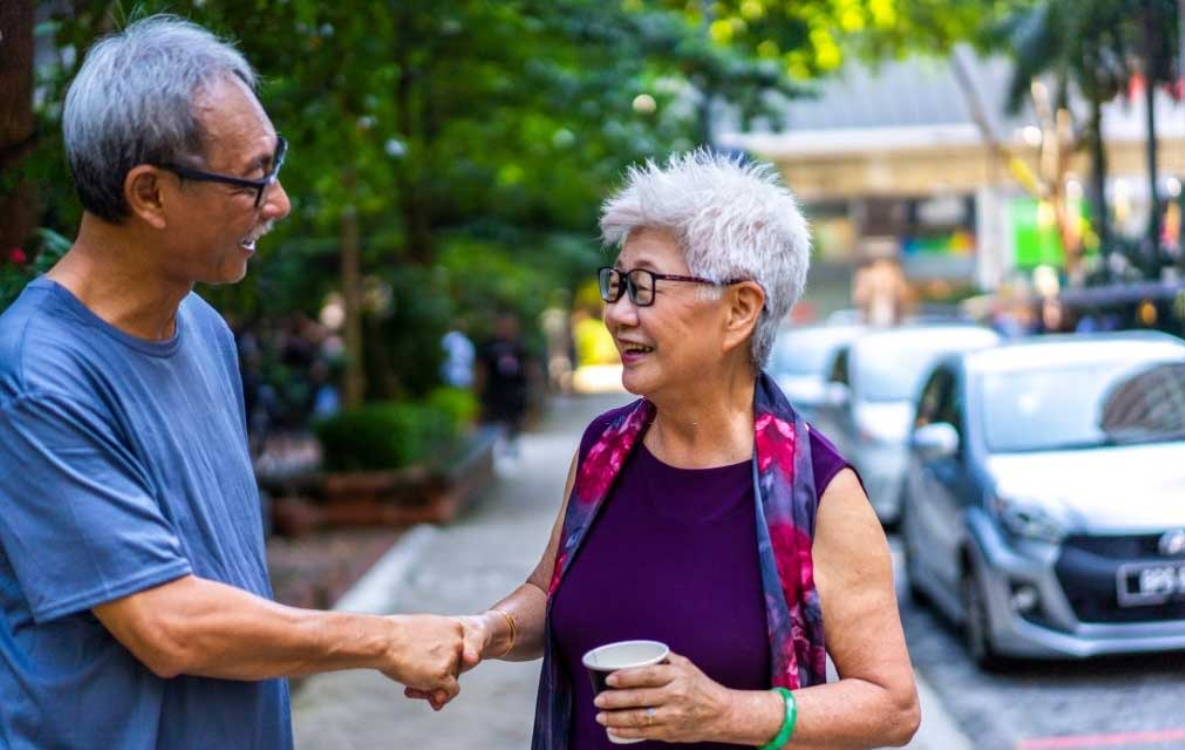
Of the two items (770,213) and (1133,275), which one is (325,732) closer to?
(770,213)

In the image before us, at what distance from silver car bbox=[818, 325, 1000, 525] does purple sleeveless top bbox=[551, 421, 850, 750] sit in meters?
10.7

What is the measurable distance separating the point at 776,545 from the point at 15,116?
2872mm

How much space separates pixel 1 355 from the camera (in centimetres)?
248

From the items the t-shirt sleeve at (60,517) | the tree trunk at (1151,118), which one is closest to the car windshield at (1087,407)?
the tree trunk at (1151,118)

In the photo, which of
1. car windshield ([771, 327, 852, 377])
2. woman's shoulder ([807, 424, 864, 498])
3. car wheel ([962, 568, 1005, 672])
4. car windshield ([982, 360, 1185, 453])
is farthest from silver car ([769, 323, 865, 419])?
woman's shoulder ([807, 424, 864, 498])

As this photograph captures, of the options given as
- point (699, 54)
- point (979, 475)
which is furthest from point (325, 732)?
point (699, 54)

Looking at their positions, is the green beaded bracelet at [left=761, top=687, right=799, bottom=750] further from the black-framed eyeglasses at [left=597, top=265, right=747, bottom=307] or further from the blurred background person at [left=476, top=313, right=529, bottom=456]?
the blurred background person at [left=476, top=313, right=529, bottom=456]

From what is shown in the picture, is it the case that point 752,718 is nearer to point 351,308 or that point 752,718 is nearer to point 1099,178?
point 351,308

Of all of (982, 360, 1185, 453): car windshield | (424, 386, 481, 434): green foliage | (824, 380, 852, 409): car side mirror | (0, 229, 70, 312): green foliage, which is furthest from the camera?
(424, 386, 481, 434): green foliage

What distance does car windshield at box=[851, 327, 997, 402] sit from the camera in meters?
15.1

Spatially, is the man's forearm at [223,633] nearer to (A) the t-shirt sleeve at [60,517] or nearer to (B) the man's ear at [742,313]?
(A) the t-shirt sleeve at [60,517]

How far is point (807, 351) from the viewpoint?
22.4m

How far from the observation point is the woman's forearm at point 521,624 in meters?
3.18

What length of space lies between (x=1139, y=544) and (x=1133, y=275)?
413 inches
